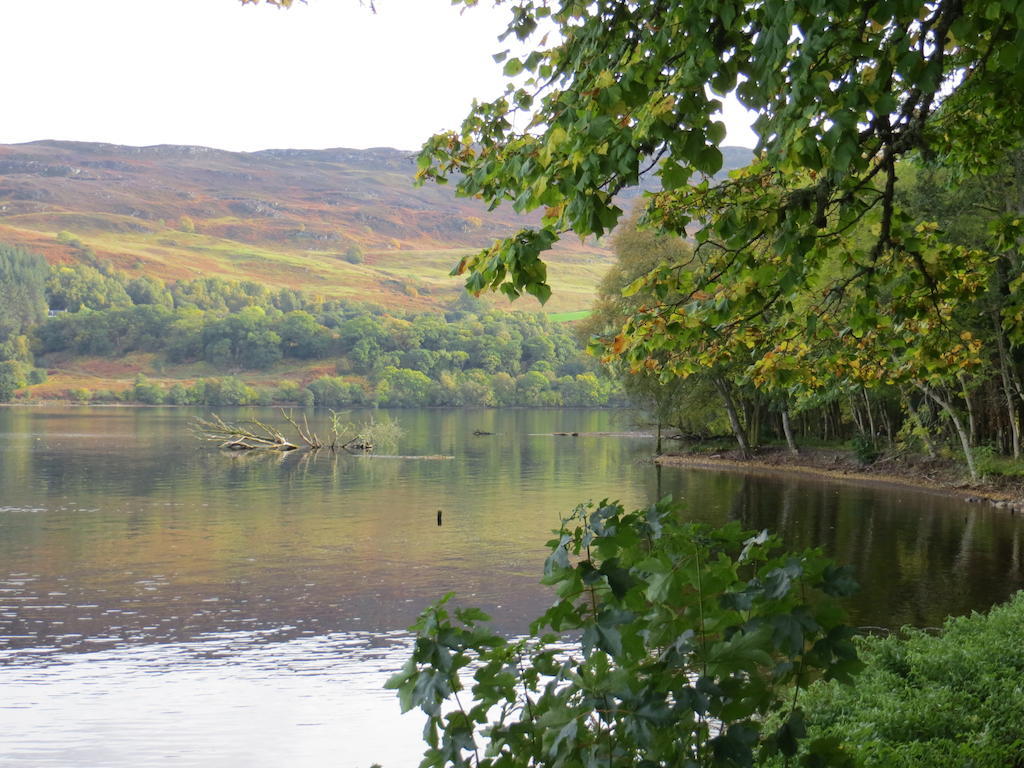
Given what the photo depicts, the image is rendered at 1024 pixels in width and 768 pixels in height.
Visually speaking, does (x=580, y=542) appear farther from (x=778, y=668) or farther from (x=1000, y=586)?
(x=1000, y=586)

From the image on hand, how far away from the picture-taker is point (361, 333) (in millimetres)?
178375

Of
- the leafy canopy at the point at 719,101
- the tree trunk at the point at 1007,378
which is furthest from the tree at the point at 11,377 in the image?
the leafy canopy at the point at 719,101

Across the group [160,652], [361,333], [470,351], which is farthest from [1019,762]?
[361,333]

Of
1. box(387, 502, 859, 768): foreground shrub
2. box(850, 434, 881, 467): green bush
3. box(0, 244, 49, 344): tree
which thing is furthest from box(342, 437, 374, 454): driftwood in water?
box(0, 244, 49, 344): tree

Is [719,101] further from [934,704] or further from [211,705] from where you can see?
[211,705]

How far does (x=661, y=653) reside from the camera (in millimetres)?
4586

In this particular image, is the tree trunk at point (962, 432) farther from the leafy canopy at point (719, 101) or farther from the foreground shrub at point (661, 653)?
the foreground shrub at point (661, 653)

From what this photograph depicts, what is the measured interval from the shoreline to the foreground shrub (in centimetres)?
2966

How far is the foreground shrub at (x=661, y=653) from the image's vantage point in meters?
4.26

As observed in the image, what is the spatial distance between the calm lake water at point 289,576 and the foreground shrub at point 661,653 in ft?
25.4

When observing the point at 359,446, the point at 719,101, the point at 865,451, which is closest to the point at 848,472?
the point at 865,451

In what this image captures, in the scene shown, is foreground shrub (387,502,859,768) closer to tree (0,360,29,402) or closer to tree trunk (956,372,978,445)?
tree trunk (956,372,978,445)

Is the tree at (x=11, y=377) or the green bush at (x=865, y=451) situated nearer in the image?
the green bush at (x=865, y=451)

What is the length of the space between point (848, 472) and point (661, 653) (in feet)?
135
